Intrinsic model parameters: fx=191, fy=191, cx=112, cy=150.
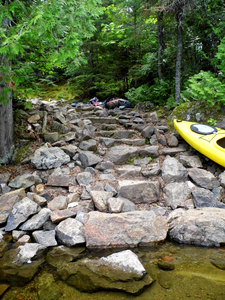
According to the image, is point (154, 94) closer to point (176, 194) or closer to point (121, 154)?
point (121, 154)

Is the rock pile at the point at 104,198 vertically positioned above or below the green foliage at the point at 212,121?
below

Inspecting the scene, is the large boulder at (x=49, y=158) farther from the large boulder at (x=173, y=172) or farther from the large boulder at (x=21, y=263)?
the large boulder at (x=173, y=172)

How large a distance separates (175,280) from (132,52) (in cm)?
1379

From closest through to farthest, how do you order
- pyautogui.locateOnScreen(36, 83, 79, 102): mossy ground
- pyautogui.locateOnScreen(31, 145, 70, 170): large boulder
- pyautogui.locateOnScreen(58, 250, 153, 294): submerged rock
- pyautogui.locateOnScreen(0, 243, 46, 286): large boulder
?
1. pyautogui.locateOnScreen(58, 250, 153, 294): submerged rock
2. pyautogui.locateOnScreen(0, 243, 46, 286): large boulder
3. pyautogui.locateOnScreen(31, 145, 70, 170): large boulder
4. pyautogui.locateOnScreen(36, 83, 79, 102): mossy ground

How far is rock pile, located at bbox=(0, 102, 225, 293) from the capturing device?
3096mm

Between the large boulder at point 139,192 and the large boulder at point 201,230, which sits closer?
the large boulder at point 201,230

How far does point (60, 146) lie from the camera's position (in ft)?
20.1

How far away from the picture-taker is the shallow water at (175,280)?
2.15 metres

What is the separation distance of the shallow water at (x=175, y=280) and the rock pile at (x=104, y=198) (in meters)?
0.12

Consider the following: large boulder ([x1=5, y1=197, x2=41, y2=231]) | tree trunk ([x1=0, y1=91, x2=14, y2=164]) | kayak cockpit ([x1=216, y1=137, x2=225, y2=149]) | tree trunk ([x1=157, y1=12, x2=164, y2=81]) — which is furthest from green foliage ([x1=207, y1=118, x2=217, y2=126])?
tree trunk ([x1=0, y1=91, x2=14, y2=164])

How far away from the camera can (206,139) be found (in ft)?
17.3

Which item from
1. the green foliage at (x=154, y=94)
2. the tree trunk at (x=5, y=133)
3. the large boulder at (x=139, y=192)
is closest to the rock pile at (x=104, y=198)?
the large boulder at (x=139, y=192)

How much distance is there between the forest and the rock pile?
66.6 inches

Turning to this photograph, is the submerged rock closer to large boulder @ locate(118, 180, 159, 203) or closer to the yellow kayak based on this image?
large boulder @ locate(118, 180, 159, 203)
